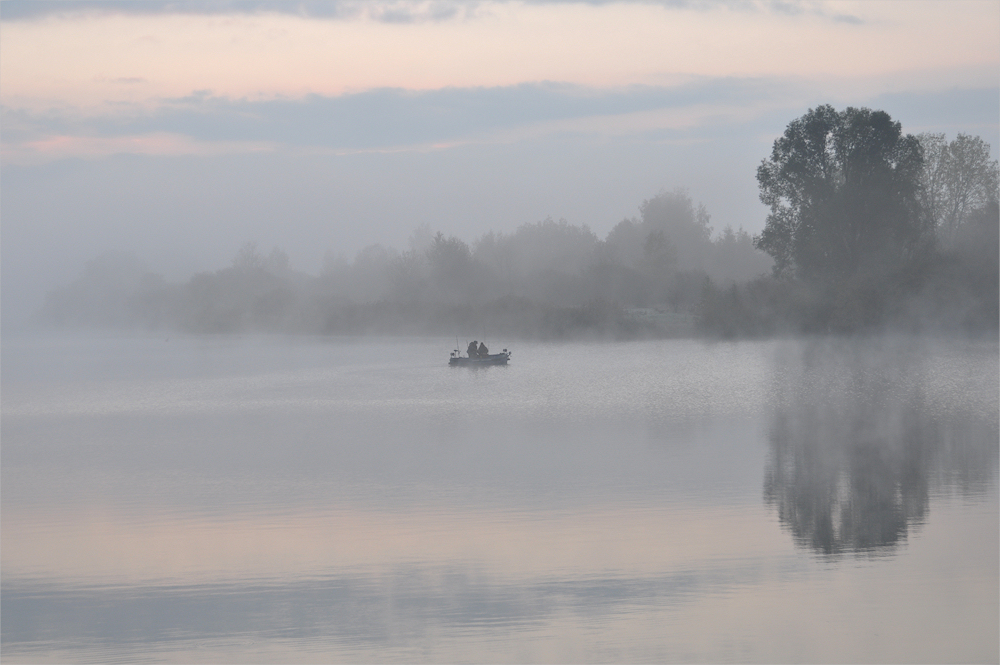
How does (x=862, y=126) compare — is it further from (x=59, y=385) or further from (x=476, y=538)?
(x=476, y=538)

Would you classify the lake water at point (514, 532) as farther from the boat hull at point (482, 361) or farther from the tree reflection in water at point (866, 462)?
the boat hull at point (482, 361)

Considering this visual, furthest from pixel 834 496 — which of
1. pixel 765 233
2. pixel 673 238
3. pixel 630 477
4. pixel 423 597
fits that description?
pixel 673 238

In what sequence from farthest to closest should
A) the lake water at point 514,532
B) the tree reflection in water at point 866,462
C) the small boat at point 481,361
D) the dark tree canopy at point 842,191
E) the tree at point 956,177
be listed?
the tree at point 956,177 → the dark tree canopy at point 842,191 → the small boat at point 481,361 → the tree reflection in water at point 866,462 → the lake water at point 514,532

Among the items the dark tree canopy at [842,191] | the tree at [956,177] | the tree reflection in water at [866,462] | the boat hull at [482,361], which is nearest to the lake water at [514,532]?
the tree reflection in water at [866,462]

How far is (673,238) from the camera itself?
11056 cm

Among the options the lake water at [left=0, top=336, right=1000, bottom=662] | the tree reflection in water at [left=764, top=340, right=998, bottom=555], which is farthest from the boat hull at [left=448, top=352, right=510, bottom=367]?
the tree reflection in water at [left=764, top=340, right=998, bottom=555]

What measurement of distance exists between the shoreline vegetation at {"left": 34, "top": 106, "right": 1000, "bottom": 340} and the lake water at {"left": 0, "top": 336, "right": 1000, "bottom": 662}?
25538 millimetres

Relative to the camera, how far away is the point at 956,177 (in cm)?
6888

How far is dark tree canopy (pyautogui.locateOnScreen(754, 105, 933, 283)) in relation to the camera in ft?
176

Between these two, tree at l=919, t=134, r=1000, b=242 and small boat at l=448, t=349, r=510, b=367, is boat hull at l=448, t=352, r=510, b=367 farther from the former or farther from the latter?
tree at l=919, t=134, r=1000, b=242

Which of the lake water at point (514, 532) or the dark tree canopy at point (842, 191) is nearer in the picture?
the lake water at point (514, 532)

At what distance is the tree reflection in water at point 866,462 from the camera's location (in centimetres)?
1317

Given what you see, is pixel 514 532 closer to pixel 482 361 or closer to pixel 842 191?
pixel 482 361

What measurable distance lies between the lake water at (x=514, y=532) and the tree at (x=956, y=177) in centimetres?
4275
